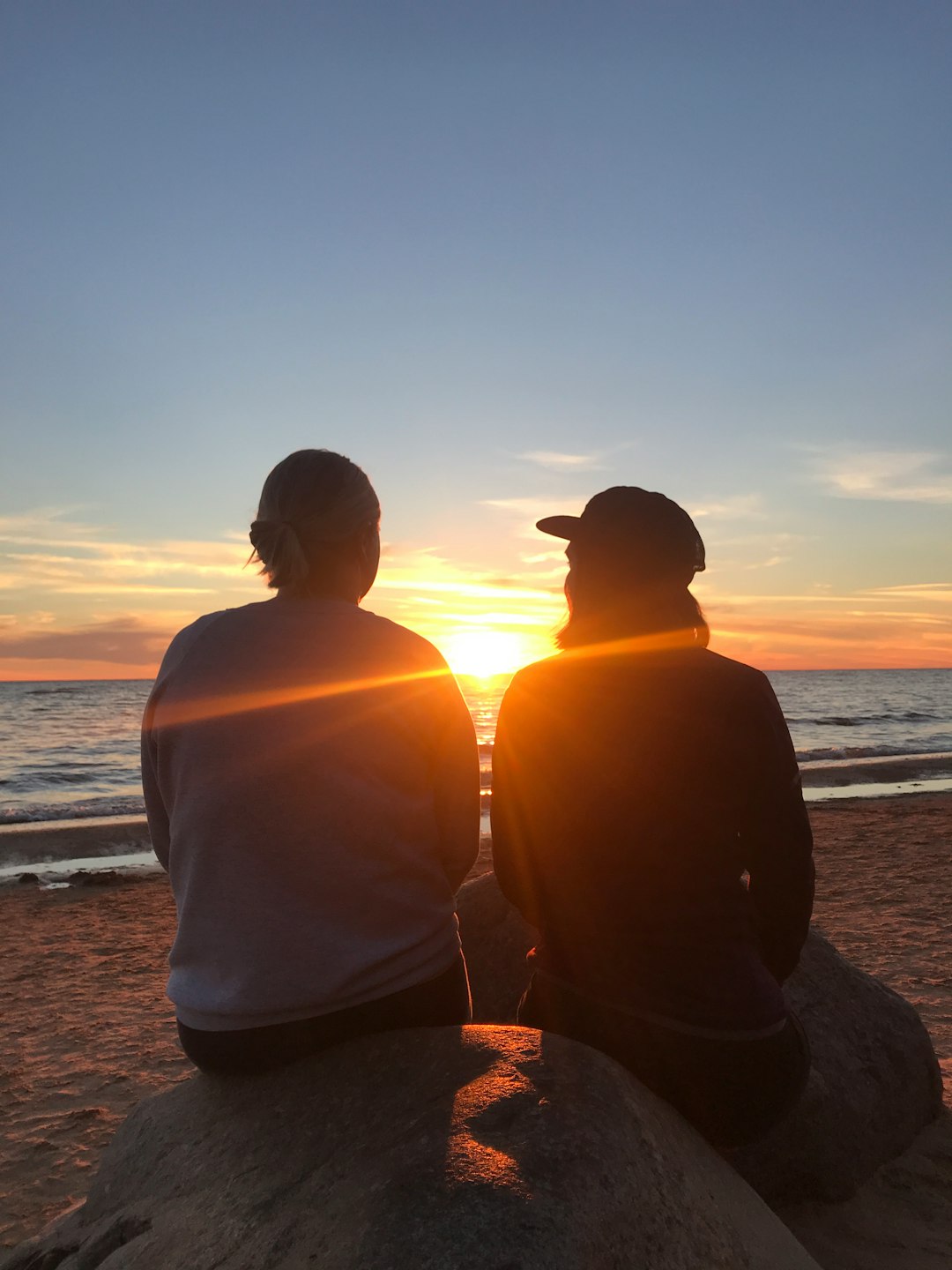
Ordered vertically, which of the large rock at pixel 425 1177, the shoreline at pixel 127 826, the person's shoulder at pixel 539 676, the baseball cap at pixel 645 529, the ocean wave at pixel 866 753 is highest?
the baseball cap at pixel 645 529

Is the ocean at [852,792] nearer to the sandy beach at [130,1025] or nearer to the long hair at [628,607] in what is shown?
the sandy beach at [130,1025]

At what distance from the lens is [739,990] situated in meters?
2.25

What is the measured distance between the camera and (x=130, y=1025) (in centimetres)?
580

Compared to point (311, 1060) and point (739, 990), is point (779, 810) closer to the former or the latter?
point (739, 990)

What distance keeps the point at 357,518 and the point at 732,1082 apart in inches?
73.7

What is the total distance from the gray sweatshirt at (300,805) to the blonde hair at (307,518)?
0.13m

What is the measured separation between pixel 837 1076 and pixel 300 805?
270 centimetres

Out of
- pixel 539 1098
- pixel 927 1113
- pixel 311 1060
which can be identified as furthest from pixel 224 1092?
pixel 927 1113

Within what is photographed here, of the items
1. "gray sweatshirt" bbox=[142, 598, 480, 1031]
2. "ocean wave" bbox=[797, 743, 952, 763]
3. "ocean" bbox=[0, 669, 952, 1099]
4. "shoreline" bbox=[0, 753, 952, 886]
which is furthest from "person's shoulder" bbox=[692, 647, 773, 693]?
"ocean wave" bbox=[797, 743, 952, 763]

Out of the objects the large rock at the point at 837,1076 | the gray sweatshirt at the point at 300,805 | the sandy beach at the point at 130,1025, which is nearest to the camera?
the gray sweatshirt at the point at 300,805

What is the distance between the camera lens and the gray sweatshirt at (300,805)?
2215mm

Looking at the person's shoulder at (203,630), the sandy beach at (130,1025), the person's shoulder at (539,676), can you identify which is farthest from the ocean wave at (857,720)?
the person's shoulder at (203,630)

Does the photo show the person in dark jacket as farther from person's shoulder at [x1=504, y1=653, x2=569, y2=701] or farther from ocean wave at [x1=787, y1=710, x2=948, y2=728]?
ocean wave at [x1=787, y1=710, x2=948, y2=728]

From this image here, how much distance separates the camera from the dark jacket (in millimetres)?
2252
